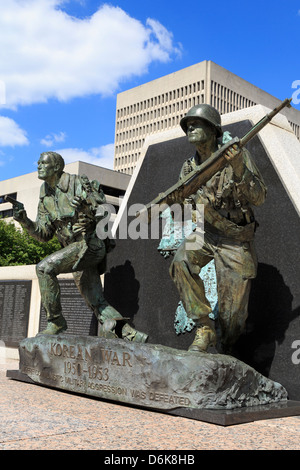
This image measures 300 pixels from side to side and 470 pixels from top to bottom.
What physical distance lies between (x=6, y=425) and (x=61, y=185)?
3468mm

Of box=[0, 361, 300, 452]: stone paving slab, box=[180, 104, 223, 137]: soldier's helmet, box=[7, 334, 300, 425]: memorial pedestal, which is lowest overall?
box=[0, 361, 300, 452]: stone paving slab

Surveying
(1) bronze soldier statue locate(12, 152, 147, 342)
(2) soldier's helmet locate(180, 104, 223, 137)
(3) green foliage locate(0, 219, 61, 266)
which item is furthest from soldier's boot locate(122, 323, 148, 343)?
(3) green foliage locate(0, 219, 61, 266)

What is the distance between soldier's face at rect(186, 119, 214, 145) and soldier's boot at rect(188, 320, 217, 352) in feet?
5.55

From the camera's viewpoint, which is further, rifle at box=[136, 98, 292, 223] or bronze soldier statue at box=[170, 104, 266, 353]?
bronze soldier statue at box=[170, 104, 266, 353]

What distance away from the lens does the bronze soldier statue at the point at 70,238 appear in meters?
6.00

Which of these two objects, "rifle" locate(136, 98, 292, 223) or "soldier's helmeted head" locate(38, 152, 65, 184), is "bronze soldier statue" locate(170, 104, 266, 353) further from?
"soldier's helmeted head" locate(38, 152, 65, 184)

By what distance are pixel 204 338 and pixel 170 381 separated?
579mm

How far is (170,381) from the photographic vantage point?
4.20m

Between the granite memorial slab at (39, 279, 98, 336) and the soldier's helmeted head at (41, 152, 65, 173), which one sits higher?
the soldier's helmeted head at (41, 152, 65, 173)

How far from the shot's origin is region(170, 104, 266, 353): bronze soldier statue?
4676mm

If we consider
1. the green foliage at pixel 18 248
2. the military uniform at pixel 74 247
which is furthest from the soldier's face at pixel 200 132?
the green foliage at pixel 18 248

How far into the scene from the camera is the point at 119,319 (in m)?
6.07

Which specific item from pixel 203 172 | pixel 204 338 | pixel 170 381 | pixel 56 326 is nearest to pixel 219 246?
pixel 203 172

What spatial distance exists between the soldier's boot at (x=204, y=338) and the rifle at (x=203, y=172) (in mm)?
1229
